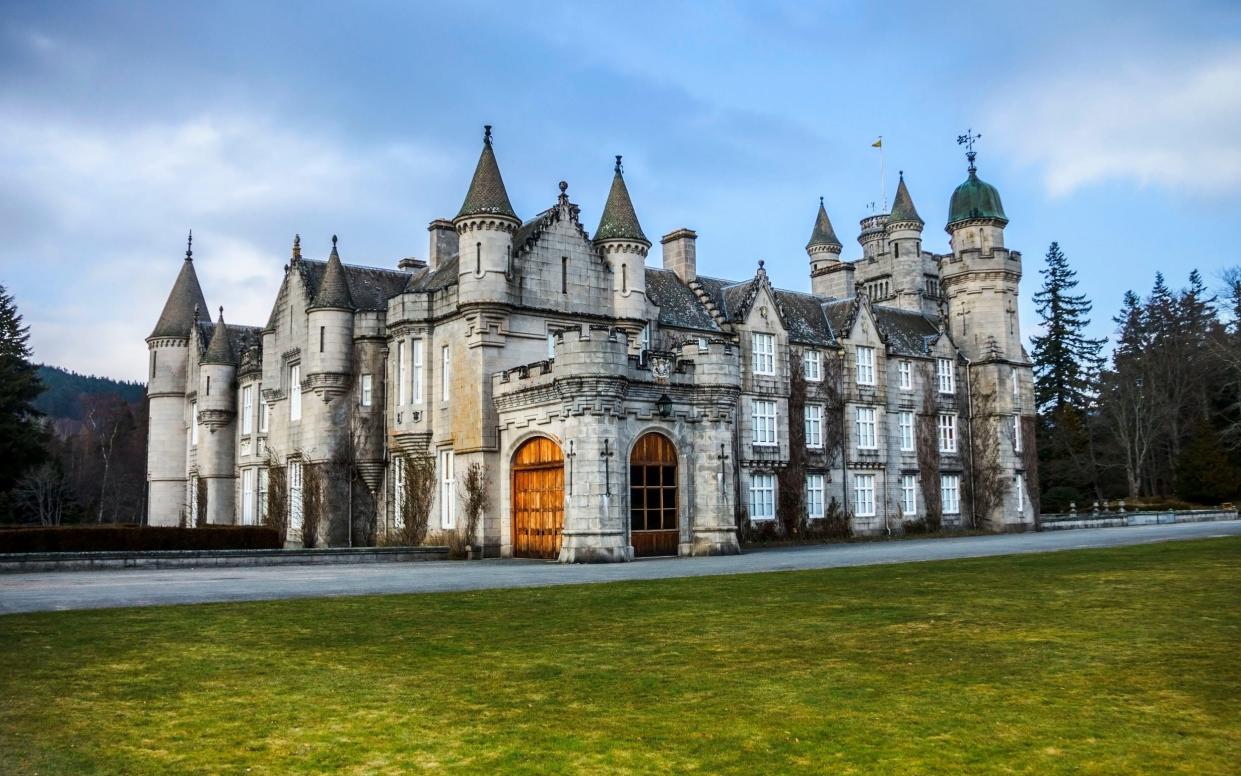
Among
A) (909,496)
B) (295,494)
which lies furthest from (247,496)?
(909,496)

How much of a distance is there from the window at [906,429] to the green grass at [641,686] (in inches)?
1231

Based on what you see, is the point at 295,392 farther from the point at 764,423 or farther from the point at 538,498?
the point at 764,423

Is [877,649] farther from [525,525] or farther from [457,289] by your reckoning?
[457,289]

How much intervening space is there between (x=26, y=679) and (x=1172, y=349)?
71.8 metres

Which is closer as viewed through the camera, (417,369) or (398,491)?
(417,369)

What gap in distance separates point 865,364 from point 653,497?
18.1 metres

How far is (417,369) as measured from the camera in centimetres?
3478

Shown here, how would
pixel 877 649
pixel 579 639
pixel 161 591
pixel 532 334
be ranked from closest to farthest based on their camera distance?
pixel 877 649 < pixel 579 639 < pixel 161 591 < pixel 532 334

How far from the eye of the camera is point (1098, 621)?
1148 centimetres

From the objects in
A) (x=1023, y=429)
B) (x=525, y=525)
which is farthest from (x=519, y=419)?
(x=1023, y=429)

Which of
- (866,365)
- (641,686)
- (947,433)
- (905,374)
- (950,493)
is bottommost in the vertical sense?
(641,686)

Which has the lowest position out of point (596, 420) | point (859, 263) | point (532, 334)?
point (596, 420)

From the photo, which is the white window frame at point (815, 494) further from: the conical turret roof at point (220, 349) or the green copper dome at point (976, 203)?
the conical turret roof at point (220, 349)

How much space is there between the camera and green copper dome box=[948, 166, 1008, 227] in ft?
157
